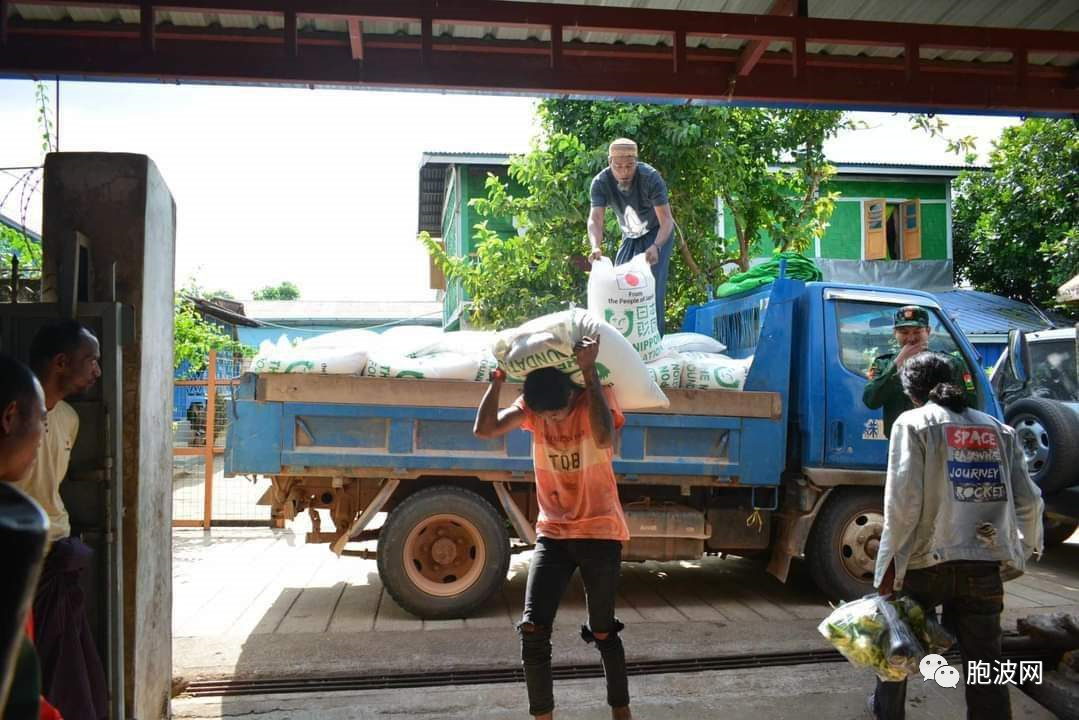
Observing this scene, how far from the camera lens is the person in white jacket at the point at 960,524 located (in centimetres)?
349

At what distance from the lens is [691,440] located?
5801 mm

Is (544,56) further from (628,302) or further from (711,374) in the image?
(711,374)

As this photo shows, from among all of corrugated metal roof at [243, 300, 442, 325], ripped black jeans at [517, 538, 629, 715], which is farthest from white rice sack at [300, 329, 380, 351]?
corrugated metal roof at [243, 300, 442, 325]

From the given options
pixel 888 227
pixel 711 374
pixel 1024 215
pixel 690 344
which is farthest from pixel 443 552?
pixel 888 227

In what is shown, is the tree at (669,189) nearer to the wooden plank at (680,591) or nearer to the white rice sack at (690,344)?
the white rice sack at (690,344)

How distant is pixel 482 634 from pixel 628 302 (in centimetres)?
236

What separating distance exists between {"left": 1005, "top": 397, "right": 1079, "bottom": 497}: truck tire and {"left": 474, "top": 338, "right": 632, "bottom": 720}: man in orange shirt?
5.03 metres

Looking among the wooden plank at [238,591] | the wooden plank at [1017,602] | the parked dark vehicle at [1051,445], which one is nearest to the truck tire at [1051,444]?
the parked dark vehicle at [1051,445]

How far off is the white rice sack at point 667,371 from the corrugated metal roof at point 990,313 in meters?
11.8

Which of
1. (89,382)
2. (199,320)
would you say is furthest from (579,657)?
(199,320)

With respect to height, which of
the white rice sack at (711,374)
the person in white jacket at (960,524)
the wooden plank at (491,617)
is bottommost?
the wooden plank at (491,617)

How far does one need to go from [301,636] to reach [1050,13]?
577 cm

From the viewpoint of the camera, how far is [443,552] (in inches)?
221

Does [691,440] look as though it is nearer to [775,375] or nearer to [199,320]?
[775,375]
